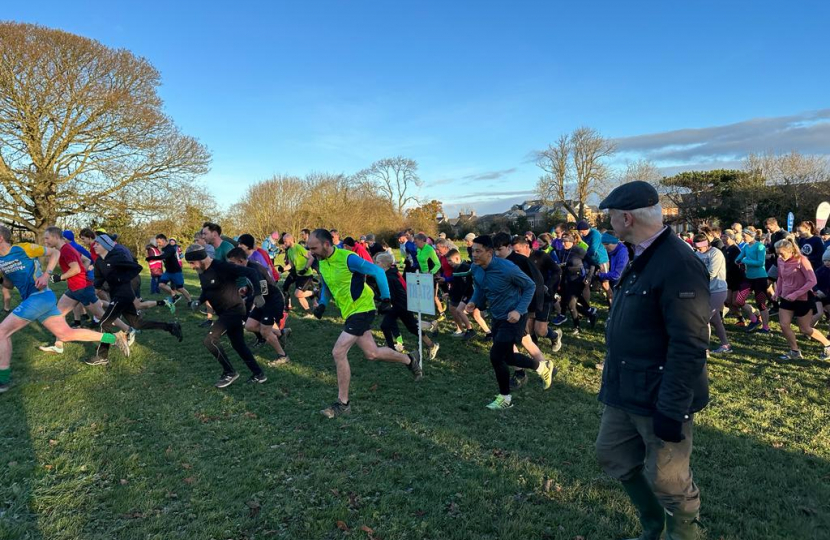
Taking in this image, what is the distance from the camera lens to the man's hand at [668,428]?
2.10m

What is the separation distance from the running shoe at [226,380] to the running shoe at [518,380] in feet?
12.0

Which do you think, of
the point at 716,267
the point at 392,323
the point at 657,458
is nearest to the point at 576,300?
the point at 716,267

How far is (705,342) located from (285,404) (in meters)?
4.63

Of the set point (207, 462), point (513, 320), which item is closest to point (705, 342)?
point (513, 320)

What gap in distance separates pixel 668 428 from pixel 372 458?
2728 mm

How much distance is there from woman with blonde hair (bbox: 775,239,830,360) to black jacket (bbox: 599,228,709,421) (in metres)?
5.70

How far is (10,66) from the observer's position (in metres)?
19.1

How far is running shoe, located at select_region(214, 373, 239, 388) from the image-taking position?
605 cm

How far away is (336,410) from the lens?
5148 millimetres

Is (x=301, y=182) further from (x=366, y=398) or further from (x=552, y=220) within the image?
(x=366, y=398)

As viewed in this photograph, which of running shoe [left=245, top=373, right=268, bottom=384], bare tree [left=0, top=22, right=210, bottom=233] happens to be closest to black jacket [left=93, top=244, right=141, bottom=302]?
running shoe [left=245, top=373, right=268, bottom=384]

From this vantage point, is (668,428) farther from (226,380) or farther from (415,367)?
(226,380)

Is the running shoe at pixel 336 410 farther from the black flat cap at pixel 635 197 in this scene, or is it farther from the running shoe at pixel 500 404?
the black flat cap at pixel 635 197

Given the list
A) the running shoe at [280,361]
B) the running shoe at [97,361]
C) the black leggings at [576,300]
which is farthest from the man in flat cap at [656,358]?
the running shoe at [97,361]
